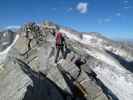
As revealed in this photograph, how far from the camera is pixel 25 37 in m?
56.4

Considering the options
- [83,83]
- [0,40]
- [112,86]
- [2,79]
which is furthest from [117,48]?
[2,79]

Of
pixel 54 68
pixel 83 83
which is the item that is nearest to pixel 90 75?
pixel 83 83

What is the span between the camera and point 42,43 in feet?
176

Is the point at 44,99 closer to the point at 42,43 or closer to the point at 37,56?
the point at 37,56

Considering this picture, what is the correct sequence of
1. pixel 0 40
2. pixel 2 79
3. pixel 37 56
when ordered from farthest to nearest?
pixel 0 40 < pixel 37 56 < pixel 2 79

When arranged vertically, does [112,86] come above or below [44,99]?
below

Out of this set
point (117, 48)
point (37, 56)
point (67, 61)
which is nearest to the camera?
point (67, 61)

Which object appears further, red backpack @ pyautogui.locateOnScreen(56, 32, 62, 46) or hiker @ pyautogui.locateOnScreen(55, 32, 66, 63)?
hiker @ pyautogui.locateOnScreen(55, 32, 66, 63)

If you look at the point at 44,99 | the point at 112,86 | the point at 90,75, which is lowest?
the point at 112,86

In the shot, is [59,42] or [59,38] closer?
[59,38]

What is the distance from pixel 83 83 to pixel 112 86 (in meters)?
26.1

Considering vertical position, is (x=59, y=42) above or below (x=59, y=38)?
below

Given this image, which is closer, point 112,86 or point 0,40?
point 112,86

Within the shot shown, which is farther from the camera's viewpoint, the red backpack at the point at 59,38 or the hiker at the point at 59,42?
the hiker at the point at 59,42
